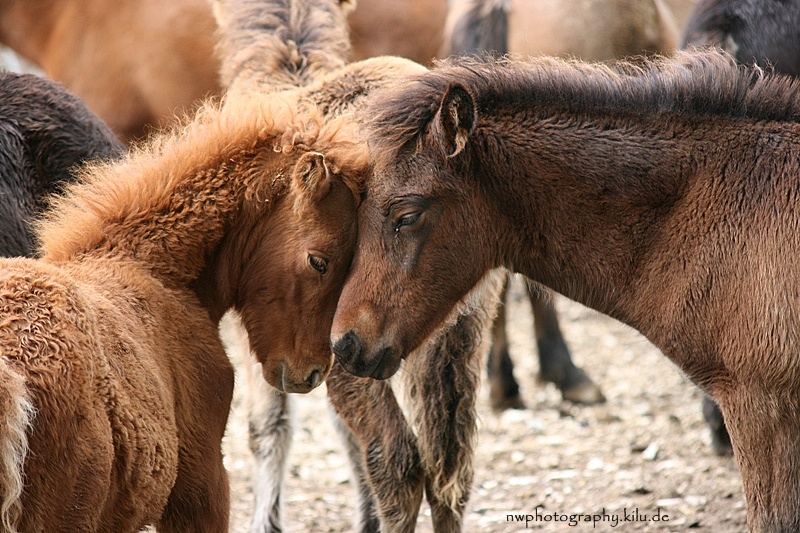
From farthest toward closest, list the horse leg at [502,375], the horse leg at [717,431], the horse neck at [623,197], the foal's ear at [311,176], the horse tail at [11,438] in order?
1. the horse leg at [502,375]
2. the horse leg at [717,431]
3. the horse neck at [623,197]
4. the foal's ear at [311,176]
5. the horse tail at [11,438]

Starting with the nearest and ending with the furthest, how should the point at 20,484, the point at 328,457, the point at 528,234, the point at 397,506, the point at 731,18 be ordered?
the point at 20,484
the point at 528,234
the point at 397,506
the point at 731,18
the point at 328,457

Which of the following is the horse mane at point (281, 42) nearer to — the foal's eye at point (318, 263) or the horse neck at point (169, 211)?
the horse neck at point (169, 211)

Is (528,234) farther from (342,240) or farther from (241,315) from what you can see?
(241,315)

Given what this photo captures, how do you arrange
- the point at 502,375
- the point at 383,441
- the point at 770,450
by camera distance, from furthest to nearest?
the point at 502,375 → the point at 383,441 → the point at 770,450

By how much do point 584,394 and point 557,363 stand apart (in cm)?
31

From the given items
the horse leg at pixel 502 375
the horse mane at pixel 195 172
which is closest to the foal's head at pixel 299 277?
the horse mane at pixel 195 172

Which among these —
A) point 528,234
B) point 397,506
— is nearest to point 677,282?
point 528,234

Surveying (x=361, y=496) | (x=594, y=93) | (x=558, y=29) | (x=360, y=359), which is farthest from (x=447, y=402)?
(x=558, y=29)

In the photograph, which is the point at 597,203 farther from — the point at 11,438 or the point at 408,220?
the point at 11,438

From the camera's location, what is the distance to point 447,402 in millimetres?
4305

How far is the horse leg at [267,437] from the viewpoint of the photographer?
515cm

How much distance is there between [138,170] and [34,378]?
4.24 feet

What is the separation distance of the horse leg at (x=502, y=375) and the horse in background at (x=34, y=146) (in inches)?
148

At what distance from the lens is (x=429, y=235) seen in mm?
3748
